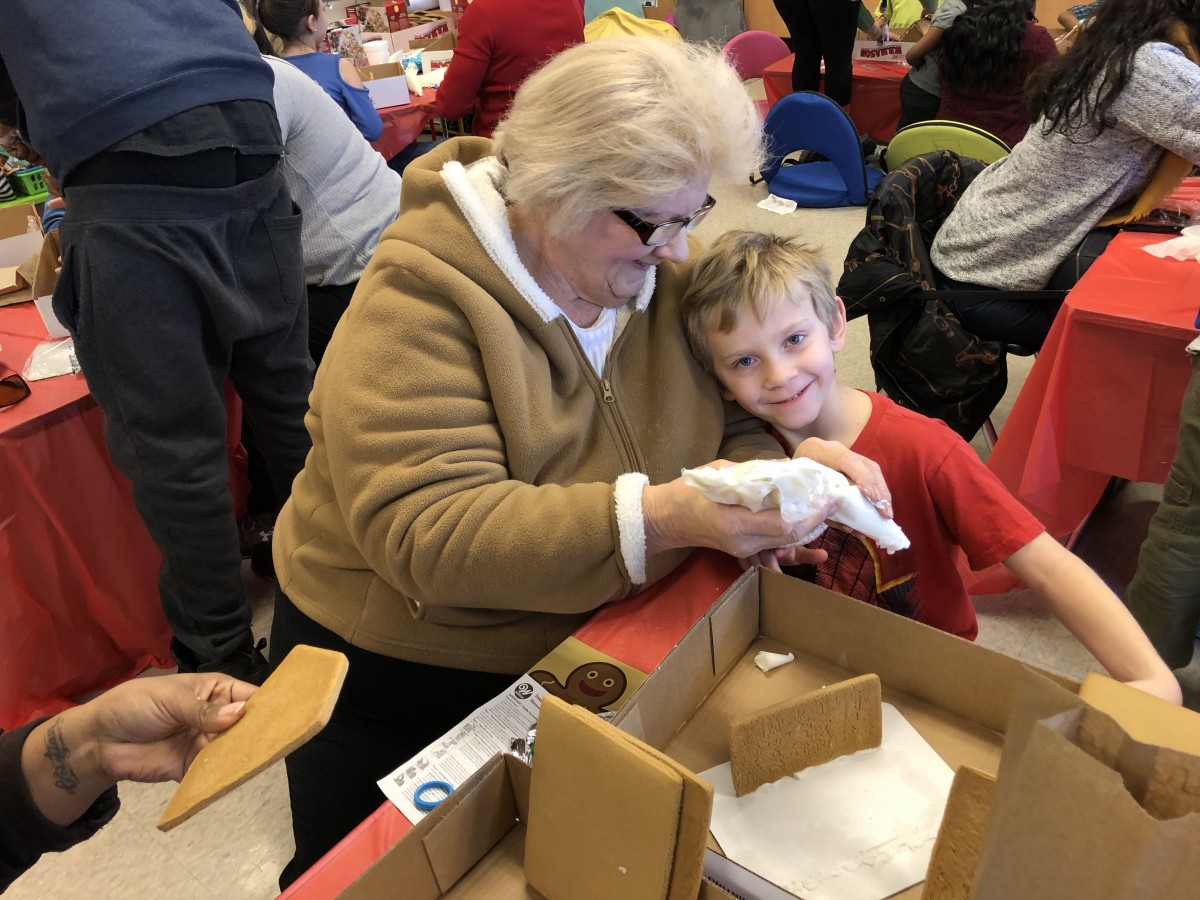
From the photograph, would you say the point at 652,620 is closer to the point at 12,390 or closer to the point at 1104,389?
the point at 1104,389

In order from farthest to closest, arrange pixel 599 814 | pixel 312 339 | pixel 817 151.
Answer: pixel 817 151 → pixel 312 339 → pixel 599 814

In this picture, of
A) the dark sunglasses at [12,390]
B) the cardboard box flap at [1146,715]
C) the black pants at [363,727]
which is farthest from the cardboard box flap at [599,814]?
the dark sunglasses at [12,390]

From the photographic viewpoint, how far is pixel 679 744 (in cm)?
96

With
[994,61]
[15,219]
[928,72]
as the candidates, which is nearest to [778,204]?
[928,72]

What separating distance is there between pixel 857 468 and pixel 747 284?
1.09 ft

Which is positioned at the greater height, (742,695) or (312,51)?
(312,51)

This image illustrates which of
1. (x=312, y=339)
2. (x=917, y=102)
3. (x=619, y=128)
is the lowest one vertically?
(x=312, y=339)

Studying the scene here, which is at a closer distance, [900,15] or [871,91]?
[871,91]

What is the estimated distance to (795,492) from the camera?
3.12 ft

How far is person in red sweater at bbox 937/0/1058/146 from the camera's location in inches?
150

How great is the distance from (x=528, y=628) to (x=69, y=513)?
1526mm

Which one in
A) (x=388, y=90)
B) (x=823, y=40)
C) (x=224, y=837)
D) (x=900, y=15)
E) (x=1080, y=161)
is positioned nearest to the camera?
(x=224, y=837)

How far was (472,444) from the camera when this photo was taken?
3.57 ft

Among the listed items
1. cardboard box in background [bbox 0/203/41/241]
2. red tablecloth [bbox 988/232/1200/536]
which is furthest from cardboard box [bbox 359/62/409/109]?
red tablecloth [bbox 988/232/1200/536]
